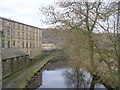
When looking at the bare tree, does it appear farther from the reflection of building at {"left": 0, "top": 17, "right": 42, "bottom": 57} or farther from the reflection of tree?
the reflection of building at {"left": 0, "top": 17, "right": 42, "bottom": 57}

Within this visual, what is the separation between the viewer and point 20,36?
50.0 metres

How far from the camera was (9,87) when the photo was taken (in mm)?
17734

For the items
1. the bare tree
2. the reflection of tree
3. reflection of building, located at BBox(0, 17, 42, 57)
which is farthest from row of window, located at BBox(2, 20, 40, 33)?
the bare tree

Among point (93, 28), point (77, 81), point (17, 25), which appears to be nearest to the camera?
point (93, 28)

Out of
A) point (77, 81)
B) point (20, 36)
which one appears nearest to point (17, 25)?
point (20, 36)

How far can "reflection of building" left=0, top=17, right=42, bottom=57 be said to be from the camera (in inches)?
1650

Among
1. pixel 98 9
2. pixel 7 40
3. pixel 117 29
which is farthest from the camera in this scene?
pixel 7 40

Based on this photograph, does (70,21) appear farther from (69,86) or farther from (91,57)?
(69,86)

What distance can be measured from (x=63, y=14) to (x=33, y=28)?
45181mm

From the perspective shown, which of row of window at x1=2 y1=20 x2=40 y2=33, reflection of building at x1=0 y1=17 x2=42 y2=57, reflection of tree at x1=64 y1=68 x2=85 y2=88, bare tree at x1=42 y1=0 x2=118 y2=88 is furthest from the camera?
row of window at x1=2 y1=20 x2=40 y2=33

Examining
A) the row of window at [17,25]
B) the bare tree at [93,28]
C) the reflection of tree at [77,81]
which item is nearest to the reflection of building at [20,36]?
the row of window at [17,25]

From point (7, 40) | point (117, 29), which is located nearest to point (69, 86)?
point (117, 29)

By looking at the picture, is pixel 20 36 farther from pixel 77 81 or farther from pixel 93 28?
pixel 93 28

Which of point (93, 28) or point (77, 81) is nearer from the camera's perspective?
point (93, 28)
